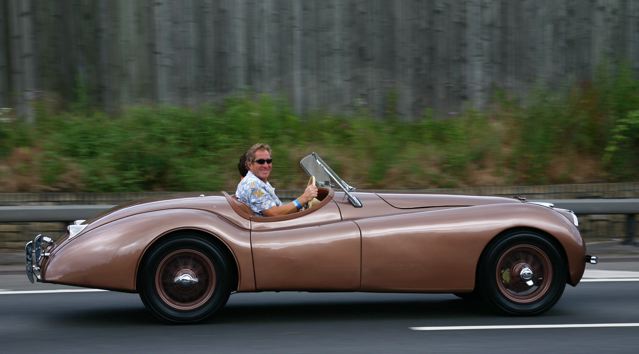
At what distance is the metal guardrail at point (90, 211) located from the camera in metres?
9.99

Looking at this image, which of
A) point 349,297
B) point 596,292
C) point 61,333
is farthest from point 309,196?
point 596,292

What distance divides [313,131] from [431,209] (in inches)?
210

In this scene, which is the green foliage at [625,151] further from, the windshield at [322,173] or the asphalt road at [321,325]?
the windshield at [322,173]

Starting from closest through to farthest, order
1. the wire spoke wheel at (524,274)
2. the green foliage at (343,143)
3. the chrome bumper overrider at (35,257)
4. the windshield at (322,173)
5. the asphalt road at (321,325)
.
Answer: the asphalt road at (321,325) < the chrome bumper overrider at (35,257) < the wire spoke wheel at (524,274) < the windshield at (322,173) < the green foliage at (343,143)

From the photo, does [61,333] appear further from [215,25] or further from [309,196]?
[215,25]

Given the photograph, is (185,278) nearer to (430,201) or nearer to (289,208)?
(289,208)

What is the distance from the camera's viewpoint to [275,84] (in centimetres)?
1234

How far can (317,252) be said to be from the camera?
6.64 meters

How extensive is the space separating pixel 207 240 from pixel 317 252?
2.48 feet

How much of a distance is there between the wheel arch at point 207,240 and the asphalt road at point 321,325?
0.35m

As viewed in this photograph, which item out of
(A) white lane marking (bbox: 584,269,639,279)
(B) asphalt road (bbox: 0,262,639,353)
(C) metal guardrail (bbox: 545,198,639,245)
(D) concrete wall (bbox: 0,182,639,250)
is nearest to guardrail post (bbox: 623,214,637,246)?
(C) metal guardrail (bbox: 545,198,639,245)

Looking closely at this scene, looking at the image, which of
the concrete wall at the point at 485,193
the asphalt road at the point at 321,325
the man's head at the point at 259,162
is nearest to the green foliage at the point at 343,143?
the concrete wall at the point at 485,193

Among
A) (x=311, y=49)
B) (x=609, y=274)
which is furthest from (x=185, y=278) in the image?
(x=311, y=49)

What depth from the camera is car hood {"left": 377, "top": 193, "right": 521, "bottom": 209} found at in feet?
23.3
